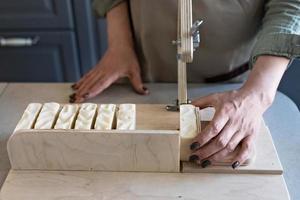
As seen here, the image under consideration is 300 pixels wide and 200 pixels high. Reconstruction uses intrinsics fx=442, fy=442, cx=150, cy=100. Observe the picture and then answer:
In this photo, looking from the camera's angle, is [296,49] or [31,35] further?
[31,35]

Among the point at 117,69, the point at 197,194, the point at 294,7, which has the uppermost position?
the point at 294,7

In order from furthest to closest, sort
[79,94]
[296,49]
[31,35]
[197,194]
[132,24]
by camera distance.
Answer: [31,35]
[132,24]
[79,94]
[296,49]
[197,194]

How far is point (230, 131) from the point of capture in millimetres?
641

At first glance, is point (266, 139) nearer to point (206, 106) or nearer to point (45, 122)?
point (206, 106)

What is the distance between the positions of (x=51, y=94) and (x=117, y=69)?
140 mm

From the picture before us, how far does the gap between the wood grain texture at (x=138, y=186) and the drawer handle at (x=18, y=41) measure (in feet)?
3.44

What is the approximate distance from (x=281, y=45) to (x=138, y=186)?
329mm

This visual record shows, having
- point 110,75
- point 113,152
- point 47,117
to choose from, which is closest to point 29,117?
point 47,117

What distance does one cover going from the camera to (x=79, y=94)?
848 mm

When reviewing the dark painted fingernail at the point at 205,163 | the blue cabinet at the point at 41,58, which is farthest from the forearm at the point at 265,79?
the blue cabinet at the point at 41,58

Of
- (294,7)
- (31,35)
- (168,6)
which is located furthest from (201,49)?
(31,35)

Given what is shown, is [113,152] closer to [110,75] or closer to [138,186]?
[138,186]

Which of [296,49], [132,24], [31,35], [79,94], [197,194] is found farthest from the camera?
[31,35]

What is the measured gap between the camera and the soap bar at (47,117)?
638 millimetres
